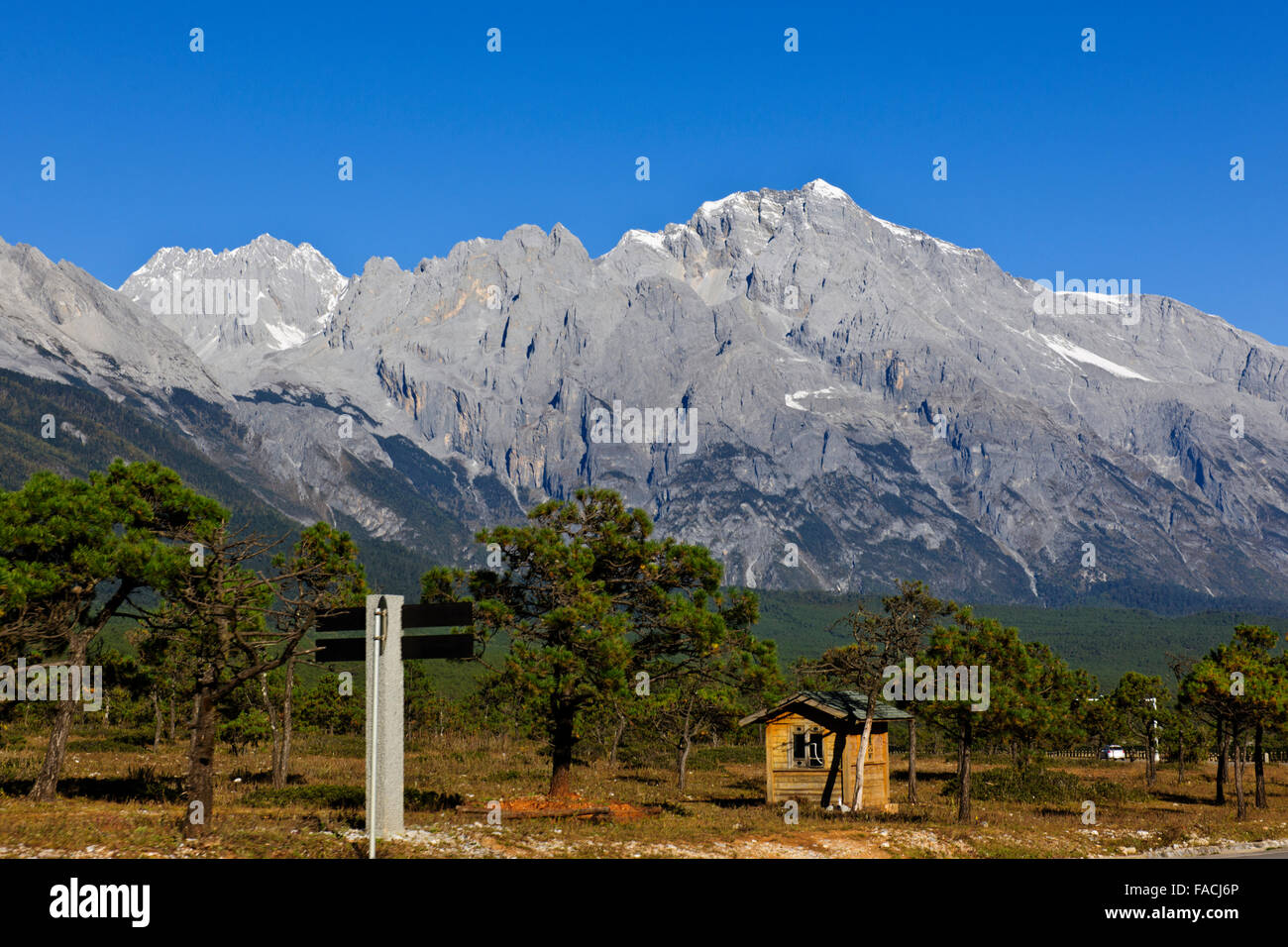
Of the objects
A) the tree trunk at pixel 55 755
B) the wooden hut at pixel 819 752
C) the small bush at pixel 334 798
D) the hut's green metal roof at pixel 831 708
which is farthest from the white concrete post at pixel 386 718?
the wooden hut at pixel 819 752

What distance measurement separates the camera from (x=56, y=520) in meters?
27.9

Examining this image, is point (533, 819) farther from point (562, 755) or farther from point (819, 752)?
point (819, 752)

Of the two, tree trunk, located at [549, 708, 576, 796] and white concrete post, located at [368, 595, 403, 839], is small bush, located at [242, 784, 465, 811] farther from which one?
white concrete post, located at [368, 595, 403, 839]

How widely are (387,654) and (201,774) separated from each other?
5428 millimetres

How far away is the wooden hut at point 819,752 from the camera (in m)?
43.6

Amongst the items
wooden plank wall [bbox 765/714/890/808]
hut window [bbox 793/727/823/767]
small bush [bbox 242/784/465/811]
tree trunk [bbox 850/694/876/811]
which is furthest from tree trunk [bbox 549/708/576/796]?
hut window [bbox 793/727/823/767]

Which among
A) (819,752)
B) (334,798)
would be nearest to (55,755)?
(334,798)

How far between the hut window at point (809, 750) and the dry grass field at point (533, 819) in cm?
240

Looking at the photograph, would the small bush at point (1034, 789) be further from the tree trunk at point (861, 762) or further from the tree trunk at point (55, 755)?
the tree trunk at point (55, 755)
